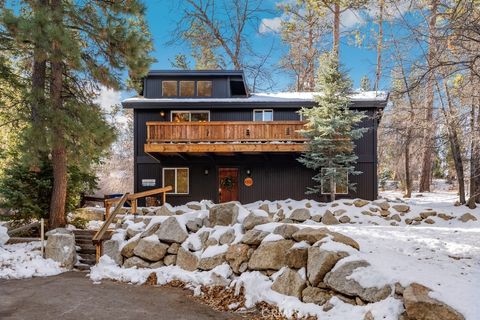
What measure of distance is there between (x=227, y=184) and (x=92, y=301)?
1071 centimetres

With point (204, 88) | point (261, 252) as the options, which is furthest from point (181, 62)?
point (261, 252)

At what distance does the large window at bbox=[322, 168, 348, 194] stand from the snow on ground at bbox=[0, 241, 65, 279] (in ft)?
33.7

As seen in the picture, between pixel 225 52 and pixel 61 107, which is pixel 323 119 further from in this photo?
pixel 225 52

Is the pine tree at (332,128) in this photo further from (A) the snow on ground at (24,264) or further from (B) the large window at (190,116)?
(A) the snow on ground at (24,264)

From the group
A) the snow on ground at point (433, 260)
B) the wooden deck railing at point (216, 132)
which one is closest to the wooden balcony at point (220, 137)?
the wooden deck railing at point (216, 132)

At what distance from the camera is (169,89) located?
16406 millimetres

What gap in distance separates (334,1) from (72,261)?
67.0 ft

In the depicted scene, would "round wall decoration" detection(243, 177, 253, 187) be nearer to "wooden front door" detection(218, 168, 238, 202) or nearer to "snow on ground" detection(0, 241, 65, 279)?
"wooden front door" detection(218, 168, 238, 202)

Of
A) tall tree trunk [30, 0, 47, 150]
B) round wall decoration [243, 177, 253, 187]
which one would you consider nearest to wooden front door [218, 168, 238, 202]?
round wall decoration [243, 177, 253, 187]

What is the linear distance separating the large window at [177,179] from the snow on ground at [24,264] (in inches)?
312

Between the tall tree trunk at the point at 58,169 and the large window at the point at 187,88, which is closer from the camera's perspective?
the tall tree trunk at the point at 58,169

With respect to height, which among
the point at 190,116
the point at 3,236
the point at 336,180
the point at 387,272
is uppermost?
the point at 190,116

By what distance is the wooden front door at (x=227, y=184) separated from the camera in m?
16.0

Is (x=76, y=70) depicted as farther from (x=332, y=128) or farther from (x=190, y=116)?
(x=332, y=128)
